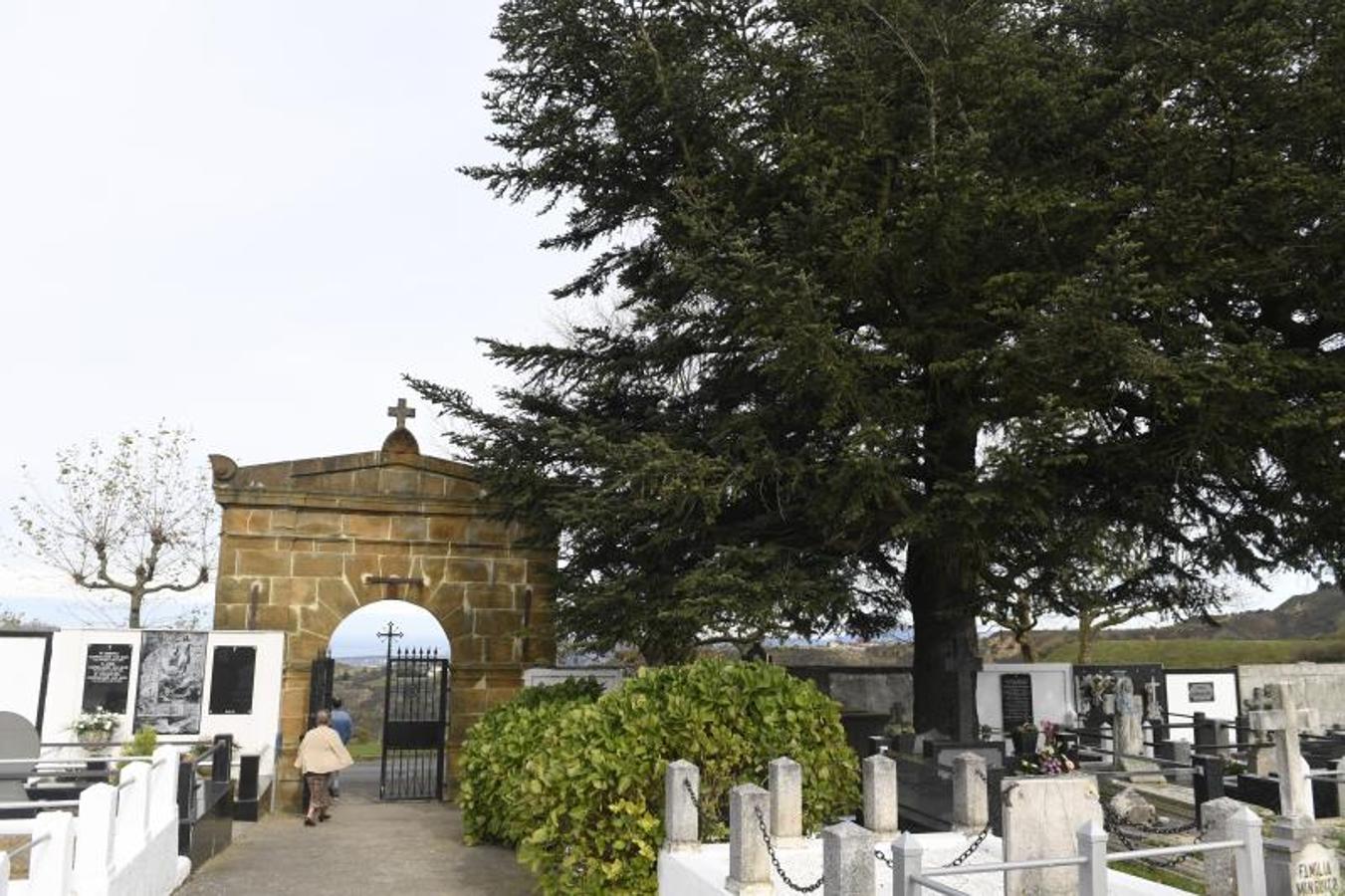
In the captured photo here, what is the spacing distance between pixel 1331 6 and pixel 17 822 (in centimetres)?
1657

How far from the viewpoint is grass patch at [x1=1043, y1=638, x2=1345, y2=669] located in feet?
112

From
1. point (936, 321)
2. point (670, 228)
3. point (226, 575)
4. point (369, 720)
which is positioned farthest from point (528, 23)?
point (369, 720)

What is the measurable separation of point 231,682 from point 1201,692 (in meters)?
17.7

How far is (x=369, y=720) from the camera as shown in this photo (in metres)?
33.2

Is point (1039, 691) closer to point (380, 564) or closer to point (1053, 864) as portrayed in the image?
point (380, 564)

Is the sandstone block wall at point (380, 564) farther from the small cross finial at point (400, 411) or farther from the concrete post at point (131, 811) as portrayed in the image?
the concrete post at point (131, 811)

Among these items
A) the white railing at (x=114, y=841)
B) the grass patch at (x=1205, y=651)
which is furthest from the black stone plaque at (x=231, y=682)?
the grass patch at (x=1205, y=651)

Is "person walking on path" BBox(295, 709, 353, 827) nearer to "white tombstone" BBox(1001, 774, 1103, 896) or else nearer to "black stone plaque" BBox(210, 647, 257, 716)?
"black stone plaque" BBox(210, 647, 257, 716)

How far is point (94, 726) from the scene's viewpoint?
549 inches

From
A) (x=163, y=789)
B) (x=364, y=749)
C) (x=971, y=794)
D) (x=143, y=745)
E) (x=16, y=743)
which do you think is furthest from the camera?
(x=364, y=749)

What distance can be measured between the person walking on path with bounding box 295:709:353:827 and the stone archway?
160 cm

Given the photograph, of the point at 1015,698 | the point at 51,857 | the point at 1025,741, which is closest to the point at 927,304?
the point at 1025,741

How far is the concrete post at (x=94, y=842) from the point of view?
23.8 ft

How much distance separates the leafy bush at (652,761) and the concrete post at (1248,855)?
3.65 meters
